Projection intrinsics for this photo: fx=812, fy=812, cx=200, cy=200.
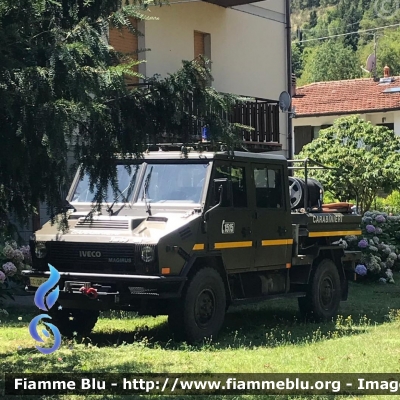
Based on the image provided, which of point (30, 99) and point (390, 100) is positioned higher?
point (390, 100)

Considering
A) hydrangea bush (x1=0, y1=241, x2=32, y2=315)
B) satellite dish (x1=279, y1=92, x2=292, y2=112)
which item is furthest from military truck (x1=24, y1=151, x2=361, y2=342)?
satellite dish (x1=279, y1=92, x2=292, y2=112)

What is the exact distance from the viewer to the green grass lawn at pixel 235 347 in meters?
7.95

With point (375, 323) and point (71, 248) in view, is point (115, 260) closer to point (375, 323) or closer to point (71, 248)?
point (71, 248)

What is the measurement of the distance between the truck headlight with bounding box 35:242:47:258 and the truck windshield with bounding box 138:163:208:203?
4.17 ft

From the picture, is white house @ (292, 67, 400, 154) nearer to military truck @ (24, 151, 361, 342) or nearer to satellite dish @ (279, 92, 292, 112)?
satellite dish @ (279, 92, 292, 112)

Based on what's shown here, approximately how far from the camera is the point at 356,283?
658 inches

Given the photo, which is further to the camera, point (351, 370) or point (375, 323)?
point (375, 323)

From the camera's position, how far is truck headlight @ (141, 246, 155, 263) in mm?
8805

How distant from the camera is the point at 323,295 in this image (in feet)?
38.1

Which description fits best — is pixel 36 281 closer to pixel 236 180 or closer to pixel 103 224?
pixel 103 224

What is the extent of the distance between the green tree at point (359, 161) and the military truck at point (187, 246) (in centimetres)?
1079

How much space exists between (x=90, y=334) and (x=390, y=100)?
94.2ft

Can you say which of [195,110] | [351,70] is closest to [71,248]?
[195,110]

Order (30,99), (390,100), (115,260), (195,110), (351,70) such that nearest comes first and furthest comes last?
(30,99)
(195,110)
(115,260)
(390,100)
(351,70)
